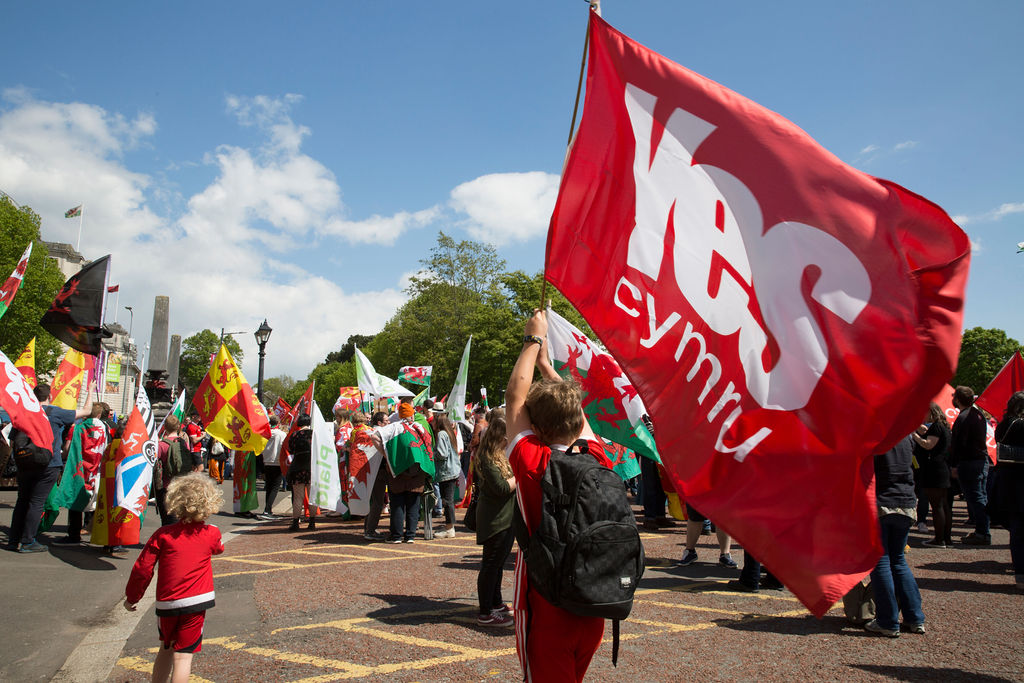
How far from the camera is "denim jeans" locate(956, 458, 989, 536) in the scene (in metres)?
9.66

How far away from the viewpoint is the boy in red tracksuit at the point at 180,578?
3887 millimetres

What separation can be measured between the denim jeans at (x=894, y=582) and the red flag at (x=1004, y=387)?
880cm

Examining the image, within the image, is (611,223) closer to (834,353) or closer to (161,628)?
(834,353)

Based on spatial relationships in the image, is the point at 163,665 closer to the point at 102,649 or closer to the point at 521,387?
the point at 102,649

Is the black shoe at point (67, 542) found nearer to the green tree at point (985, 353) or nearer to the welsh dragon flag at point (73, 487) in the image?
the welsh dragon flag at point (73, 487)

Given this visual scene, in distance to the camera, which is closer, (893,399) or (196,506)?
(893,399)

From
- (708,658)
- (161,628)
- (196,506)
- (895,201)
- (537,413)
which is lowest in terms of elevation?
(708,658)

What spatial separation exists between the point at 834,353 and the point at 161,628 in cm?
368

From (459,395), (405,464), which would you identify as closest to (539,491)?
(405,464)

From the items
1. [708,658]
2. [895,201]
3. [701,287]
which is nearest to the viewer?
[895,201]

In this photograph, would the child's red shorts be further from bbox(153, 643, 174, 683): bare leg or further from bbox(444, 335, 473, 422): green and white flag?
bbox(444, 335, 473, 422): green and white flag

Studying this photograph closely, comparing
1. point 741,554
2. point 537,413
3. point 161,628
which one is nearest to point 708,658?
point 537,413

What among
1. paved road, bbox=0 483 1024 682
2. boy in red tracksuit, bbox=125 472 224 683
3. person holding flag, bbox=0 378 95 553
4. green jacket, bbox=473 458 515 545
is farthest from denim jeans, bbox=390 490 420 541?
boy in red tracksuit, bbox=125 472 224 683

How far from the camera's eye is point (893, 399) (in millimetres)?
2338
